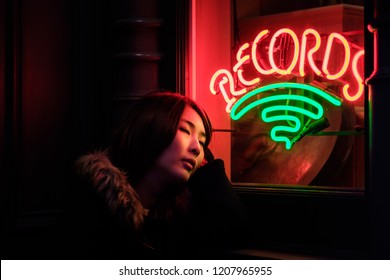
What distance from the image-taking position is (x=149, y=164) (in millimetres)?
3584

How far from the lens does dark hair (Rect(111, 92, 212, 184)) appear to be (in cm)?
354

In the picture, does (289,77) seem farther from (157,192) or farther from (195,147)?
(157,192)

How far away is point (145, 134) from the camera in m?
3.54

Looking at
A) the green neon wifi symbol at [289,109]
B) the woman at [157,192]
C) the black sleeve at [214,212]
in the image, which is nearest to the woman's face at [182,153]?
the woman at [157,192]

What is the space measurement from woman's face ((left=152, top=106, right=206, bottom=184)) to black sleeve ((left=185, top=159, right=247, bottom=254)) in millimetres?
156

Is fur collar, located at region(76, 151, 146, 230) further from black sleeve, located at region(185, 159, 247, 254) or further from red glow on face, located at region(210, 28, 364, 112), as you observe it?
red glow on face, located at region(210, 28, 364, 112)

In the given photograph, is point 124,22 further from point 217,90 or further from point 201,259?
point 201,259

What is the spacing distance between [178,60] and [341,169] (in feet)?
5.07

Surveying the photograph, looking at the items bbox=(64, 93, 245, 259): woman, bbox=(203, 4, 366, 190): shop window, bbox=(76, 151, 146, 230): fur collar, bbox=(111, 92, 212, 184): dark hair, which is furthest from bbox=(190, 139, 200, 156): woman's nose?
bbox=(203, 4, 366, 190): shop window

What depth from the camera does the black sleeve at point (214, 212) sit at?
3.66 meters

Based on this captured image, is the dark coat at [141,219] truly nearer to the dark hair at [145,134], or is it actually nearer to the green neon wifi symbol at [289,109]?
the dark hair at [145,134]
